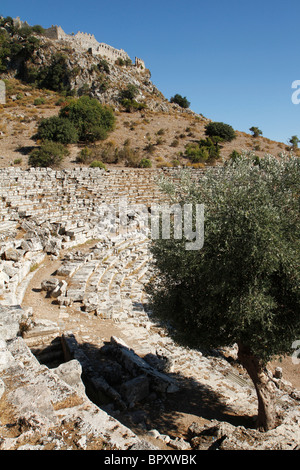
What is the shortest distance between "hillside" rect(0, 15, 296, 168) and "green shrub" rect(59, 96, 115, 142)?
118 cm

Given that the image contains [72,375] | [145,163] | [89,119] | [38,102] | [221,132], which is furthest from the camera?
[38,102]

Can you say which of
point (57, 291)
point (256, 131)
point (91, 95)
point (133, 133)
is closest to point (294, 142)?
point (256, 131)

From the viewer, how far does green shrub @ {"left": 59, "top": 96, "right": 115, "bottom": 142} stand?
37625mm

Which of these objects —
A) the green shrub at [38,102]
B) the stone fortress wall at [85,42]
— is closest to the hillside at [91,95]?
the green shrub at [38,102]

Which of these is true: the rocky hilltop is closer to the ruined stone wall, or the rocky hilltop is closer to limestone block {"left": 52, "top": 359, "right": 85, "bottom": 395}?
limestone block {"left": 52, "top": 359, "right": 85, "bottom": 395}

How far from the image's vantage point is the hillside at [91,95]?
1410 inches

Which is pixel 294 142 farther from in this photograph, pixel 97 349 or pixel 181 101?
pixel 97 349

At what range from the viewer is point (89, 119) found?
38.4m

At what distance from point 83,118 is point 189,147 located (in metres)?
13.7

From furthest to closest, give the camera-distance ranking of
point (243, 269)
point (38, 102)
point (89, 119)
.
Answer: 1. point (38, 102)
2. point (89, 119)
3. point (243, 269)

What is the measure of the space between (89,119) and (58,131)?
227 inches

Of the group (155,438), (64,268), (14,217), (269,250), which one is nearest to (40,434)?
(155,438)

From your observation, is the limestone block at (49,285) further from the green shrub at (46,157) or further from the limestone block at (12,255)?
the green shrub at (46,157)

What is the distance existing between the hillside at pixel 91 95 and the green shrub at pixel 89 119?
1.18m
